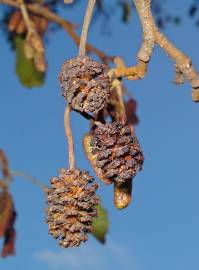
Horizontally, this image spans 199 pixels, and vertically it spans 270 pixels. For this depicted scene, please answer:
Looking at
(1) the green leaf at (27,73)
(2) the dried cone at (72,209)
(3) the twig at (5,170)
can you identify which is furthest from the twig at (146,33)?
(1) the green leaf at (27,73)

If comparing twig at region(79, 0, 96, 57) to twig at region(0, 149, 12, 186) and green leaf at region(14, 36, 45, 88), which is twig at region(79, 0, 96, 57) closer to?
twig at region(0, 149, 12, 186)

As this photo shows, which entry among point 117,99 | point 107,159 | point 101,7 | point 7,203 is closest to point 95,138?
point 107,159

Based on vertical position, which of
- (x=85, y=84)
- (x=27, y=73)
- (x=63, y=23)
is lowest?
(x=85, y=84)

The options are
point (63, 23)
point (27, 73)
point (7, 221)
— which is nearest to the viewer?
point (63, 23)

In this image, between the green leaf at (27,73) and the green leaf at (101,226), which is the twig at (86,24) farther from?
the green leaf at (27,73)

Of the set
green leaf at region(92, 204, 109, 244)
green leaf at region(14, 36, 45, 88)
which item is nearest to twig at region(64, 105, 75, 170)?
green leaf at region(92, 204, 109, 244)

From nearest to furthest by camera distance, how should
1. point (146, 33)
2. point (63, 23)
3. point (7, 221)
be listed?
point (146, 33), point (63, 23), point (7, 221)

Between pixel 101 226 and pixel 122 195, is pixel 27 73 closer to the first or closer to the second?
pixel 101 226

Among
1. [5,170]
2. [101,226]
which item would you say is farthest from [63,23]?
[101,226]
